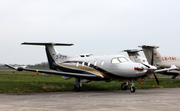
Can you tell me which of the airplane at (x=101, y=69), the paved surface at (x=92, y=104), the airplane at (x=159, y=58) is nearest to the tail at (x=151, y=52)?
the airplane at (x=159, y=58)

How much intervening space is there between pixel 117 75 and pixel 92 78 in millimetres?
2360

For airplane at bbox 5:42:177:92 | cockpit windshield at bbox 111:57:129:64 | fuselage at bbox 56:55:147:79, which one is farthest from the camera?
cockpit windshield at bbox 111:57:129:64

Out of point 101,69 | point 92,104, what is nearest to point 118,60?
point 101,69

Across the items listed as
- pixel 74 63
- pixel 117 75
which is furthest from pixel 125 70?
pixel 74 63

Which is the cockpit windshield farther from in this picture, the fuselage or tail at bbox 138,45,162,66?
tail at bbox 138,45,162,66

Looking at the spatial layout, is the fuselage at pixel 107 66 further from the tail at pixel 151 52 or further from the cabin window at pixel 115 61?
the tail at pixel 151 52

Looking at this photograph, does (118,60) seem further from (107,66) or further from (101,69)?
(101,69)

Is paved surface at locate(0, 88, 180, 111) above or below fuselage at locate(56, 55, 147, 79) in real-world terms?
below

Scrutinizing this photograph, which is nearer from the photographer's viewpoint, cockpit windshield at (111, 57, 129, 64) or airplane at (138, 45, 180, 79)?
cockpit windshield at (111, 57, 129, 64)

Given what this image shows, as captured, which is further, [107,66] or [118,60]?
[107,66]

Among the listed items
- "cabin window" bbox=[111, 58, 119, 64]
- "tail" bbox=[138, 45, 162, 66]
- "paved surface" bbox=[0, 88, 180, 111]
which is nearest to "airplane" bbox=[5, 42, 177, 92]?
"cabin window" bbox=[111, 58, 119, 64]

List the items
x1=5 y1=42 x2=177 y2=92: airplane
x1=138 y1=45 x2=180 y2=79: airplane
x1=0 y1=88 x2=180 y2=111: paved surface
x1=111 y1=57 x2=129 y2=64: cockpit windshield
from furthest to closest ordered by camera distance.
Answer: x1=138 y1=45 x2=180 y2=79: airplane
x1=111 y1=57 x2=129 y2=64: cockpit windshield
x1=5 y1=42 x2=177 y2=92: airplane
x1=0 y1=88 x2=180 y2=111: paved surface

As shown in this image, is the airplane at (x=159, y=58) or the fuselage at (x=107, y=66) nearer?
the fuselage at (x=107, y=66)

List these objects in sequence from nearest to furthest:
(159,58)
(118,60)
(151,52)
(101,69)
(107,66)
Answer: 1. (118,60)
2. (107,66)
3. (101,69)
4. (151,52)
5. (159,58)
